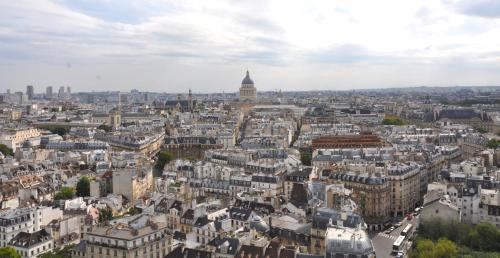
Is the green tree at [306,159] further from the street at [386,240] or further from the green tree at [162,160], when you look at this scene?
the street at [386,240]

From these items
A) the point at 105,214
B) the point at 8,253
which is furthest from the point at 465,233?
the point at 8,253

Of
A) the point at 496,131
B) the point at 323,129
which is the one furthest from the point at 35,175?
the point at 496,131

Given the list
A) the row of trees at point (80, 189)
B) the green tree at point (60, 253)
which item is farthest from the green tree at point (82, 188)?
the green tree at point (60, 253)

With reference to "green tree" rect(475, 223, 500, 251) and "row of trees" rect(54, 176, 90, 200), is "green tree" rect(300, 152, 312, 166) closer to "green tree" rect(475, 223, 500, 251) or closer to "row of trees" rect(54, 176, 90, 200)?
"row of trees" rect(54, 176, 90, 200)

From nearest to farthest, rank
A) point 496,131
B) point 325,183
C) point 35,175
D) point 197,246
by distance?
point 197,246 → point 325,183 → point 35,175 → point 496,131

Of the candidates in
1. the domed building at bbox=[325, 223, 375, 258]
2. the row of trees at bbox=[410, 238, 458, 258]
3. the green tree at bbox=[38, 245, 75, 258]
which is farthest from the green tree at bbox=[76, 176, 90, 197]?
the row of trees at bbox=[410, 238, 458, 258]

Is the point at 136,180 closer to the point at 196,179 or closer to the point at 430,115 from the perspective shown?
the point at 196,179
